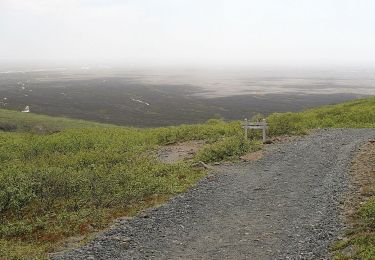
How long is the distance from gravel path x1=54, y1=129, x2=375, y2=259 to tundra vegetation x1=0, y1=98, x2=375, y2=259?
1.34 m

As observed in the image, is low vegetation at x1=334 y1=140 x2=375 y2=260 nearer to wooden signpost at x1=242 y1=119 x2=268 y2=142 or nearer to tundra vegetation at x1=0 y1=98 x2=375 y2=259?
tundra vegetation at x1=0 y1=98 x2=375 y2=259

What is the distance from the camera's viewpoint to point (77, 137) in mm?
37469

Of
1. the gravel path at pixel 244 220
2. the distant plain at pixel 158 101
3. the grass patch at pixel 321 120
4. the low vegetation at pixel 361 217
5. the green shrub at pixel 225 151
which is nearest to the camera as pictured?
the low vegetation at pixel 361 217

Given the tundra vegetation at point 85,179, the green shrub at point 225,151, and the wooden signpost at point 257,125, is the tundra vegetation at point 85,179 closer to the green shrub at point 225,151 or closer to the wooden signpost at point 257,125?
the green shrub at point 225,151

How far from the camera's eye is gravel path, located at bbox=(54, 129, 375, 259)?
42.3 ft

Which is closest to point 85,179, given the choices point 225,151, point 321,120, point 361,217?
point 225,151

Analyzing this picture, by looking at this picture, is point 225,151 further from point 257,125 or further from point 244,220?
point 244,220

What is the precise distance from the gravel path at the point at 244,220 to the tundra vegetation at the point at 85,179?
1342 mm

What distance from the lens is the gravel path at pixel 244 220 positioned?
12.9 metres

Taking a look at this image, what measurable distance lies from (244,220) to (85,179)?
8844 mm

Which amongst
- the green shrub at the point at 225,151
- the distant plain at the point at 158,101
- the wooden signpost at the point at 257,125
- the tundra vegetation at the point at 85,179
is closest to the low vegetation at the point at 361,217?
the tundra vegetation at the point at 85,179

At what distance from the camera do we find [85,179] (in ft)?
67.4

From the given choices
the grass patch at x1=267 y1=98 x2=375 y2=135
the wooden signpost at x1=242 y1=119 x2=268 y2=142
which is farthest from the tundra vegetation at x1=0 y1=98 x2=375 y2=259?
the wooden signpost at x1=242 y1=119 x2=268 y2=142

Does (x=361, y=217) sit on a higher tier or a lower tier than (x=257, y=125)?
lower
